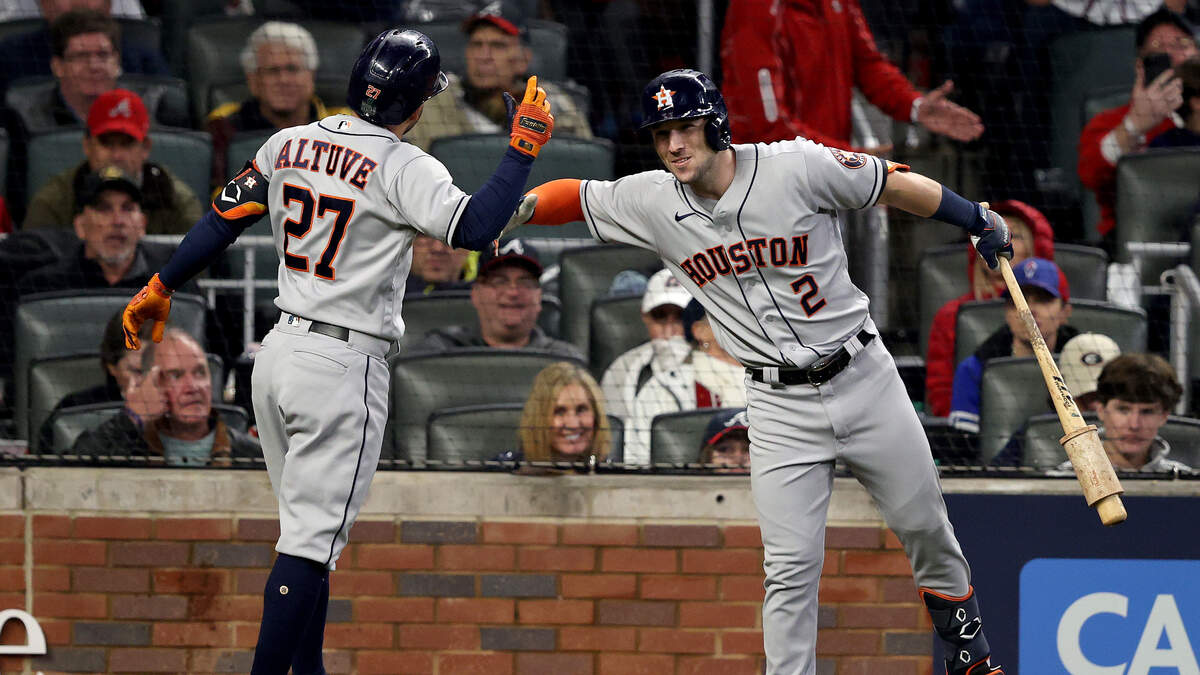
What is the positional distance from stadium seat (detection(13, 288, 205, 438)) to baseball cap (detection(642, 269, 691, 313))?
146 centimetres

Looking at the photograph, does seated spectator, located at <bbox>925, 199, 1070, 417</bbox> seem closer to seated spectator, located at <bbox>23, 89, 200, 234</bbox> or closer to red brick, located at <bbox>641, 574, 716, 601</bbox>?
red brick, located at <bbox>641, 574, 716, 601</bbox>

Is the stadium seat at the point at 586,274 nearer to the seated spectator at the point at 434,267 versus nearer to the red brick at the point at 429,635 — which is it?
the seated spectator at the point at 434,267

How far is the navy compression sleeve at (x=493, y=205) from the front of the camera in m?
3.34

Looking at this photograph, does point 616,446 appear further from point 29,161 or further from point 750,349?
point 29,161

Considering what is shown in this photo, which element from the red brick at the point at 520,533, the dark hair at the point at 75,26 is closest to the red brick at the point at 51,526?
the red brick at the point at 520,533

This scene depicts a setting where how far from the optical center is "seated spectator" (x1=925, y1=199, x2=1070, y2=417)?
5.08 m

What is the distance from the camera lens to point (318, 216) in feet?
11.3

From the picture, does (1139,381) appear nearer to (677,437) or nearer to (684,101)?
(677,437)

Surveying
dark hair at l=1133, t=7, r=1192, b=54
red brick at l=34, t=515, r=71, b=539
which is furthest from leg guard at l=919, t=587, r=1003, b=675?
dark hair at l=1133, t=7, r=1192, b=54

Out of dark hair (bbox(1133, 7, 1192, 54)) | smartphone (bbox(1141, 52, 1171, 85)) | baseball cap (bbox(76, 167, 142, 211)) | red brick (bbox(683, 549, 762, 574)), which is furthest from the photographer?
dark hair (bbox(1133, 7, 1192, 54))

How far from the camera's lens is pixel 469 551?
14.6 ft

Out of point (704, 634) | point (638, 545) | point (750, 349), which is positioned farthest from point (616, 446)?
point (750, 349)

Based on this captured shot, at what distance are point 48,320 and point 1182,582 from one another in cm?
357

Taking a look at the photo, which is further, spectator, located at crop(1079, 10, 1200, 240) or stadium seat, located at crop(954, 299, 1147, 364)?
spectator, located at crop(1079, 10, 1200, 240)
